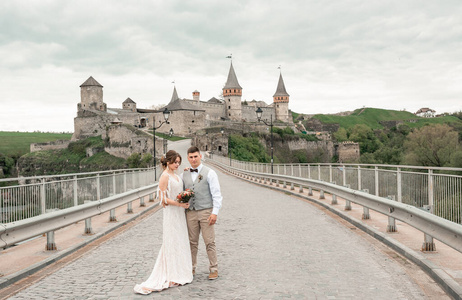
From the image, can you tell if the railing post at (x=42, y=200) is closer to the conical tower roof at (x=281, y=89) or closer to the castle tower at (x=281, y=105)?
the castle tower at (x=281, y=105)

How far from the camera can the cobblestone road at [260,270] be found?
17.9 feet

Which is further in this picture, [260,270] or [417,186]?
[417,186]

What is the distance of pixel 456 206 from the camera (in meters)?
6.86

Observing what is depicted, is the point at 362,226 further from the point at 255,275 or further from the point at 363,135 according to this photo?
the point at 363,135

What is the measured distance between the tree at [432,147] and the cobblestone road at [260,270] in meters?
48.9

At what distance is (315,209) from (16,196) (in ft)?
31.1

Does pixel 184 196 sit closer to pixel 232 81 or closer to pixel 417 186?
pixel 417 186

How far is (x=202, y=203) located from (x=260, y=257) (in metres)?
1.77

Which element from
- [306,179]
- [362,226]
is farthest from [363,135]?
[362,226]

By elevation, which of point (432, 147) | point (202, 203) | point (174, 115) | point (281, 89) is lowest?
point (202, 203)

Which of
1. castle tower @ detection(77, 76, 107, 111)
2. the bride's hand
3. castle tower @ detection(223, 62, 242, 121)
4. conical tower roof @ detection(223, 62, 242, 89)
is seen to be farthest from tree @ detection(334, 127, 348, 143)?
the bride's hand

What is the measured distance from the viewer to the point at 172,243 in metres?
5.98

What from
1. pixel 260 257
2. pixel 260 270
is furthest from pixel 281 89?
pixel 260 270

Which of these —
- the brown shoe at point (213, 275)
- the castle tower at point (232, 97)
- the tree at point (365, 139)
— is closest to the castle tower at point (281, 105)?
the castle tower at point (232, 97)
